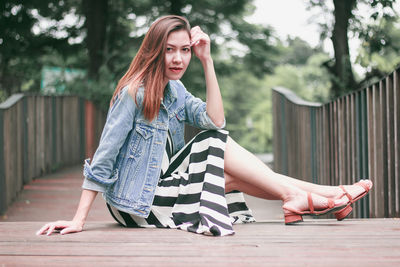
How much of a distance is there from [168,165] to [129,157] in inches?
11.1

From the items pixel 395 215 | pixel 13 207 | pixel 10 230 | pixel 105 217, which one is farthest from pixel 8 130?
pixel 395 215

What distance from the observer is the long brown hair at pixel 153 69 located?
271 cm

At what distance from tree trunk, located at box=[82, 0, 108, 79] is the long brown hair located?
8.08 m

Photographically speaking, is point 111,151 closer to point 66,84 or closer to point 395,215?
point 395,215

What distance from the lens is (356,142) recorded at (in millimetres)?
3971

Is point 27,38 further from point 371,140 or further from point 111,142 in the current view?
point 111,142

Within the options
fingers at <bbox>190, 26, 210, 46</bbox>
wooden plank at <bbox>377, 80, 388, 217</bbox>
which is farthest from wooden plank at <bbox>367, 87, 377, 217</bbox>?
fingers at <bbox>190, 26, 210, 46</bbox>

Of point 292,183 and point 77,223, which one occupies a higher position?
point 292,183

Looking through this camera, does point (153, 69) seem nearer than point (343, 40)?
Yes

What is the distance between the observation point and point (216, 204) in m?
2.67

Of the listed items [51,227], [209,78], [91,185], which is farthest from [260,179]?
[51,227]

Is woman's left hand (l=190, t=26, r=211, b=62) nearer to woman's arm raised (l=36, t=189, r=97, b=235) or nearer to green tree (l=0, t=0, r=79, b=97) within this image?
woman's arm raised (l=36, t=189, r=97, b=235)

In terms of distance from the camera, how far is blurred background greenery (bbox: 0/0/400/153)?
7.74 m

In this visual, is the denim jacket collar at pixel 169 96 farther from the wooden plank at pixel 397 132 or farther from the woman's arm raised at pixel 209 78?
the wooden plank at pixel 397 132
